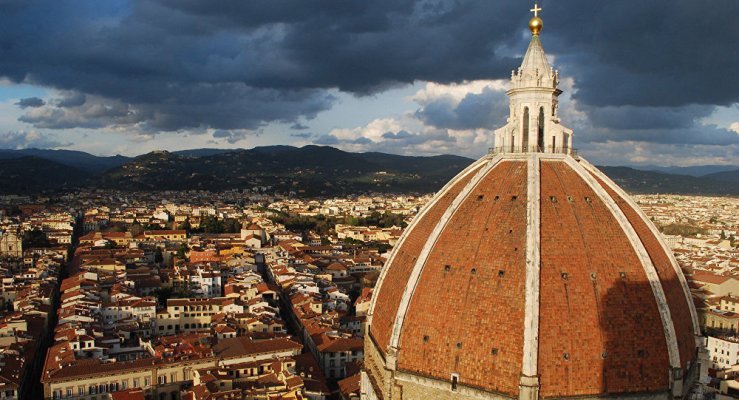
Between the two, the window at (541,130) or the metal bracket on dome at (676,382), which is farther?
the window at (541,130)

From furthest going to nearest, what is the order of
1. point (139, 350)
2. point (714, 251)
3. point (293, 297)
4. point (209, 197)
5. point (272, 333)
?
point (209, 197) < point (714, 251) < point (293, 297) < point (272, 333) < point (139, 350)

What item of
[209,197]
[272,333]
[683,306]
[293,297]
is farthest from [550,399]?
[209,197]

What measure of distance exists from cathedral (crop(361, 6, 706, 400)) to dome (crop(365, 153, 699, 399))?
3 centimetres

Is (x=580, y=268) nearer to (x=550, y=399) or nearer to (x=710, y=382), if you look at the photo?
(x=550, y=399)

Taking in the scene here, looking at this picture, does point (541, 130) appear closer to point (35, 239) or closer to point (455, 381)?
point (455, 381)

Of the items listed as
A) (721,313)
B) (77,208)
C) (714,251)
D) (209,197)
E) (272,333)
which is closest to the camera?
(272,333)

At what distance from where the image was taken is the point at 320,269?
202 feet

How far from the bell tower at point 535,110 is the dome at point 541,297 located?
0.68m

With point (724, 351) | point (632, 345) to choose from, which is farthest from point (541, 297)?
point (724, 351)

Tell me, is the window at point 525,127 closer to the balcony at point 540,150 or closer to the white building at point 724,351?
the balcony at point 540,150

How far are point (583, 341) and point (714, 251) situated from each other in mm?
73600

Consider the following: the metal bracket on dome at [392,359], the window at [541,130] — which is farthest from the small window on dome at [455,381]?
the window at [541,130]

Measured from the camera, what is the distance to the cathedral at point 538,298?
12.8 meters

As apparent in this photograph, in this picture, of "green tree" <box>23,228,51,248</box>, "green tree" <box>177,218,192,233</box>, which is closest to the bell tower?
"green tree" <box>23,228,51,248</box>
